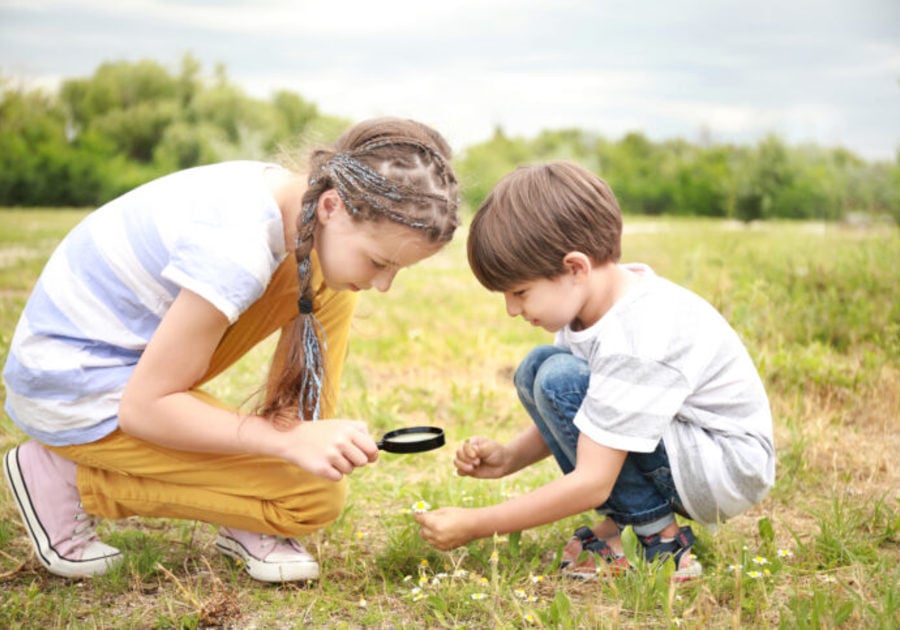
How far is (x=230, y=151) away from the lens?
55.5ft

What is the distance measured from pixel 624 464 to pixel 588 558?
0.27 m

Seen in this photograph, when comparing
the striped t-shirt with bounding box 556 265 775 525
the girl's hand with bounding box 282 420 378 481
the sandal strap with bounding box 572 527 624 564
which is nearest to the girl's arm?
the girl's hand with bounding box 282 420 378 481

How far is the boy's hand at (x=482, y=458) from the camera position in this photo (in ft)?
8.27

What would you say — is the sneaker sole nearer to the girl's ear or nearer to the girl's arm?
the girl's arm

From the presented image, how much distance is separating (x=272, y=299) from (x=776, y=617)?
1.48m

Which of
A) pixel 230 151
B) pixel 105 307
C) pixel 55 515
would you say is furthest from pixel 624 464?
pixel 230 151

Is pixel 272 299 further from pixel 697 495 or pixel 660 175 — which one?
pixel 660 175

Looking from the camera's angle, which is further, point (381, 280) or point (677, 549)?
point (677, 549)

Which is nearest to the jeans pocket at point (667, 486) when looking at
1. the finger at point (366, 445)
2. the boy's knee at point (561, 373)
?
the boy's knee at point (561, 373)

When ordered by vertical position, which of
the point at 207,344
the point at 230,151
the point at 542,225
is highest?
the point at 542,225

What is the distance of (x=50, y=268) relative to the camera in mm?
2381

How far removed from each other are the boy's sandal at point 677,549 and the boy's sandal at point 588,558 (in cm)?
7

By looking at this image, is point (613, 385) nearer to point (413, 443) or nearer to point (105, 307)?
point (413, 443)

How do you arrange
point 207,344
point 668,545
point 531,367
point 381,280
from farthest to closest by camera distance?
point 531,367, point 668,545, point 381,280, point 207,344
